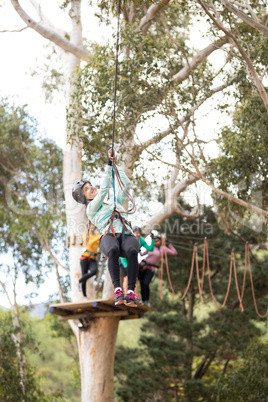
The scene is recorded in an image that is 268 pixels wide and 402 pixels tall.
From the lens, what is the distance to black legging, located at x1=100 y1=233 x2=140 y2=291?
13.7ft

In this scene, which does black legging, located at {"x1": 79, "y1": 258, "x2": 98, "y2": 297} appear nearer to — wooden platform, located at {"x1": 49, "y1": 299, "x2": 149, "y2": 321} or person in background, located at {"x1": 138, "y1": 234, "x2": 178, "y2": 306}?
wooden platform, located at {"x1": 49, "y1": 299, "x2": 149, "y2": 321}

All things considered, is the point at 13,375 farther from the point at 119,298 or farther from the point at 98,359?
the point at 119,298

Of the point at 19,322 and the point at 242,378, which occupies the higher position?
the point at 19,322

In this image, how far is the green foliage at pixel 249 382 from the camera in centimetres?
889

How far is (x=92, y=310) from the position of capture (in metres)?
8.08

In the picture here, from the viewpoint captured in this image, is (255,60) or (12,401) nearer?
(255,60)

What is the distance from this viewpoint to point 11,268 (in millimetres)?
13828

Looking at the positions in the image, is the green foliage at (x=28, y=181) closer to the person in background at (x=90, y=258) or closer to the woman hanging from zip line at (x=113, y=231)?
the person in background at (x=90, y=258)

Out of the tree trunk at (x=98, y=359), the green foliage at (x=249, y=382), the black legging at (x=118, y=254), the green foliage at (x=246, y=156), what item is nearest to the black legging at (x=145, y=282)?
the tree trunk at (x=98, y=359)

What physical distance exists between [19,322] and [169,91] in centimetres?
778

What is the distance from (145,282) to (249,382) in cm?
293

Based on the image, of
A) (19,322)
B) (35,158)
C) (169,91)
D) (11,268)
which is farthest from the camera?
(11,268)

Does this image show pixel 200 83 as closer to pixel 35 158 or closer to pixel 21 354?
pixel 35 158

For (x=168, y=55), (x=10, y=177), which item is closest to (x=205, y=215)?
(x=10, y=177)
